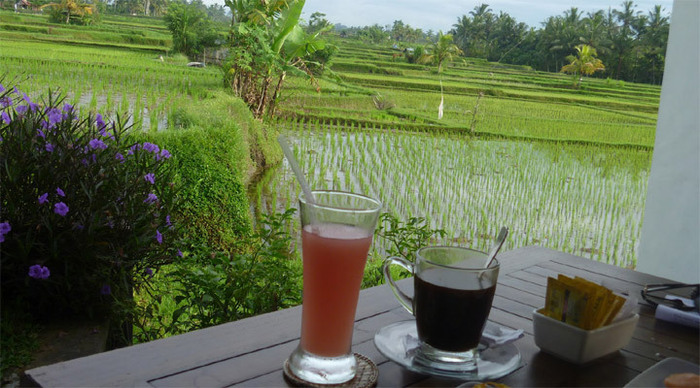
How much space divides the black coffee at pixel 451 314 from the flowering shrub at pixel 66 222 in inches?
42.5

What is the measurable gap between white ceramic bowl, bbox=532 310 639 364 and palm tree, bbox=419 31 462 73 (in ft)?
34.8

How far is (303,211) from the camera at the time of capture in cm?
58

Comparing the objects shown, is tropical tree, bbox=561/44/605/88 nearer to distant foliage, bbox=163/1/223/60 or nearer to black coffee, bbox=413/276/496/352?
distant foliage, bbox=163/1/223/60

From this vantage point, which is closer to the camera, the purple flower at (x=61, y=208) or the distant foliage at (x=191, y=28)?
the purple flower at (x=61, y=208)

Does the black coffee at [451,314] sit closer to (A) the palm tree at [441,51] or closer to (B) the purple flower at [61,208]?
(B) the purple flower at [61,208]

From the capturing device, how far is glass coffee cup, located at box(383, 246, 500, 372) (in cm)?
61

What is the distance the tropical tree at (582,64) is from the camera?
33.7ft

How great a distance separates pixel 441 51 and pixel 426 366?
428 inches

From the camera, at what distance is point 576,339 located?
659mm

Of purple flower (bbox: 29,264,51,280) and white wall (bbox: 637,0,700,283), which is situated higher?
white wall (bbox: 637,0,700,283)

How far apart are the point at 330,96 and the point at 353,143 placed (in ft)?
5.84

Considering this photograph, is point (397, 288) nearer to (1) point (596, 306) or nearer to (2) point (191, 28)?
(1) point (596, 306)

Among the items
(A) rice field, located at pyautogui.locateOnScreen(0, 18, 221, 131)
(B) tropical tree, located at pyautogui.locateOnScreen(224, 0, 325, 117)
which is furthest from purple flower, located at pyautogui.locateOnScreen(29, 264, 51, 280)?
(B) tropical tree, located at pyautogui.locateOnScreen(224, 0, 325, 117)

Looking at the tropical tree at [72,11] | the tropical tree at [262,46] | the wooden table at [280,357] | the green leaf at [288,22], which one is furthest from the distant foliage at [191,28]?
the wooden table at [280,357]
